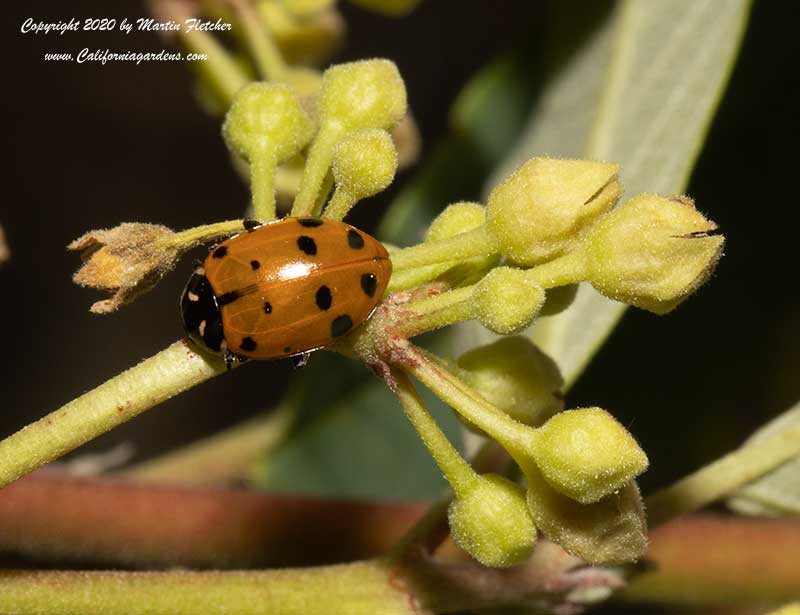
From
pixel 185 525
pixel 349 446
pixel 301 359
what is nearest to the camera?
pixel 301 359

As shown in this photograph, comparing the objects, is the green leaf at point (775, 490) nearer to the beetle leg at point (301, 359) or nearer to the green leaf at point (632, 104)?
the green leaf at point (632, 104)

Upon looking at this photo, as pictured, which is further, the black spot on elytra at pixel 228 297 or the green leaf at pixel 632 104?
the green leaf at pixel 632 104

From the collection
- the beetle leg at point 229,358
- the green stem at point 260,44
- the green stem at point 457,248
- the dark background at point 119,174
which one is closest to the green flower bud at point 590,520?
the green stem at point 457,248

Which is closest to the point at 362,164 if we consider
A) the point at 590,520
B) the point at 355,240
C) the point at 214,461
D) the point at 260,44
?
the point at 355,240

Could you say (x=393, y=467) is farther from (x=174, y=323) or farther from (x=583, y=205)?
(x=174, y=323)

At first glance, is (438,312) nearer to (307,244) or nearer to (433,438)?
(433,438)

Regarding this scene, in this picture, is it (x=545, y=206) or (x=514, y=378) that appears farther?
(x=514, y=378)
